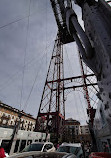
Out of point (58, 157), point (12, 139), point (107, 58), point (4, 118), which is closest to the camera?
point (107, 58)

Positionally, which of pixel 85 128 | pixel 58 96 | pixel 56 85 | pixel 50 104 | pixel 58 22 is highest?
pixel 58 22

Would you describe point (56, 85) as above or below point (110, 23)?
above

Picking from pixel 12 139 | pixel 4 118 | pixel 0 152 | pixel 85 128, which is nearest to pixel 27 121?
pixel 4 118

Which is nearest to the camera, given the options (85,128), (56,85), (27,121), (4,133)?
(4,133)

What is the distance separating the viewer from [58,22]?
11.1 metres

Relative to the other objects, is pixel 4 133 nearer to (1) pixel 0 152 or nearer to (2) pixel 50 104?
(1) pixel 0 152

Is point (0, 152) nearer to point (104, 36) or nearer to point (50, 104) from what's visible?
point (104, 36)

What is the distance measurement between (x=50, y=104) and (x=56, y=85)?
3263 millimetres

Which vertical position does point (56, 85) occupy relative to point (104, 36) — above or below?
above

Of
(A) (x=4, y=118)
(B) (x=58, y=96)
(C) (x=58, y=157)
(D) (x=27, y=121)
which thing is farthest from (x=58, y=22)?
(D) (x=27, y=121)

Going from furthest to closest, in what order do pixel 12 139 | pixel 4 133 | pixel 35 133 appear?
pixel 35 133 < pixel 12 139 < pixel 4 133

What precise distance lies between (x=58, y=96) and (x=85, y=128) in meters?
61.0

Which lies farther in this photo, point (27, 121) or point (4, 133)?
point (27, 121)

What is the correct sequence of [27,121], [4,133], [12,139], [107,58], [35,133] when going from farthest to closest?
A: [27,121] → [35,133] → [12,139] → [4,133] → [107,58]
